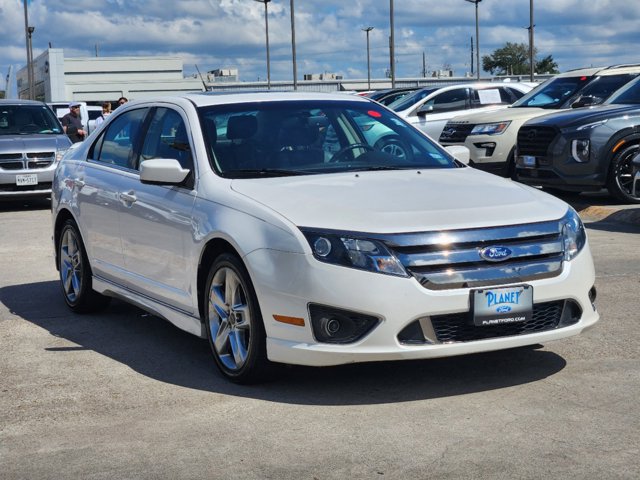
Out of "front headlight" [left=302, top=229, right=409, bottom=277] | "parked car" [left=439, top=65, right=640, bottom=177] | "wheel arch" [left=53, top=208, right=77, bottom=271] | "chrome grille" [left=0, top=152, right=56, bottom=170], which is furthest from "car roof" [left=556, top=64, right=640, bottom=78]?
"front headlight" [left=302, top=229, right=409, bottom=277]

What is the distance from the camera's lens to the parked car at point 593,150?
13766mm

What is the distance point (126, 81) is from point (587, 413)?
111475 mm

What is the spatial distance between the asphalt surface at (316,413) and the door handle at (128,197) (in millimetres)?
924

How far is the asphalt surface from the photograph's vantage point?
4488 mm

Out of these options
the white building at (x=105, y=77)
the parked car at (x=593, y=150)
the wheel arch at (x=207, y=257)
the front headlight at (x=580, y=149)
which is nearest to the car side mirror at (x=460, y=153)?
the wheel arch at (x=207, y=257)

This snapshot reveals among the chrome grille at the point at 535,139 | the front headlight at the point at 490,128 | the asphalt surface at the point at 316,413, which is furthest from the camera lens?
the front headlight at the point at 490,128

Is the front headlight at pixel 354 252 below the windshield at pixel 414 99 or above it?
below

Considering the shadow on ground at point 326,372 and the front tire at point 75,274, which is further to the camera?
the front tire at point 75,274

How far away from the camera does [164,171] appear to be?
6312 millimetres

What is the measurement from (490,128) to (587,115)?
10.3 ft

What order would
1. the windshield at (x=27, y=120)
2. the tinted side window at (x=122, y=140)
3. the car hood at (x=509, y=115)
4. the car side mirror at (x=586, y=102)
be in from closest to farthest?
the tinted side window at (x=122, y=140)
the car side mirror at (x=586, y=102)
the car hood at (x=509, y=115)
the windshield at (x=27, y=120)

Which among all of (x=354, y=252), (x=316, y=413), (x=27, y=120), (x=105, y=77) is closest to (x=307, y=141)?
(x=354, y=252)

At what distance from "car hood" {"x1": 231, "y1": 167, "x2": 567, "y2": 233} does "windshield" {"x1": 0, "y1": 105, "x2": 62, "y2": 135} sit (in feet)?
42.3

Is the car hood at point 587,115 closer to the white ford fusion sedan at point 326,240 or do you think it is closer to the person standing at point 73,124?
the white ford fusion sedan at point 326,240
